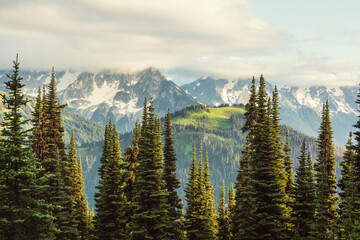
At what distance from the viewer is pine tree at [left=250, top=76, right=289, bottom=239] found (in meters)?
43.2

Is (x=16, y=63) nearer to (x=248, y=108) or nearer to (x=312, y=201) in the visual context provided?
(x=248, y=108)

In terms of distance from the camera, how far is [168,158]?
189 feet

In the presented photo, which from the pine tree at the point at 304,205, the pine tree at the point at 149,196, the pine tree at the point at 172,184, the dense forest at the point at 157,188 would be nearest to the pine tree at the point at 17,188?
the dense forest at the point at 157,188

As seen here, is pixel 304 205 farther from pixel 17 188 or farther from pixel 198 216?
pixel 17 188

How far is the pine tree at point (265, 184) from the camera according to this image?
1702 inches

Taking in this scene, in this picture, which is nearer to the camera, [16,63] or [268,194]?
[16,63]

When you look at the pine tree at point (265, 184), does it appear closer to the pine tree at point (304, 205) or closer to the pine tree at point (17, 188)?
the pine tree at point (304, 205)

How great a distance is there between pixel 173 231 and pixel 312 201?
63.4ft

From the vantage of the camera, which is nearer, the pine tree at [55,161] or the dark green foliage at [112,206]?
the pine tree at [55,161]

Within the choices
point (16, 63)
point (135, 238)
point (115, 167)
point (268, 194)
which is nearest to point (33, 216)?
point (16, 63)

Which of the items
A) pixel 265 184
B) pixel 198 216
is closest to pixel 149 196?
pixel 265 184

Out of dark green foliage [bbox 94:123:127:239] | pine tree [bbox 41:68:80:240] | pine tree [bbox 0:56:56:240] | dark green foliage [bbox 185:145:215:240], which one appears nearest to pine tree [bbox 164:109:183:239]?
dark green foliage [bbox 185:145:215:240]

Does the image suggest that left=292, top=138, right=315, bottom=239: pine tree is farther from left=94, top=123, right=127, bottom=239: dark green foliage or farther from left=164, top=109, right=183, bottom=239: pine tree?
left=94, top=123, right=127, bottom=239: dark green foliage

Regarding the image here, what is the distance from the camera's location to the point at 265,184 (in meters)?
43.1
